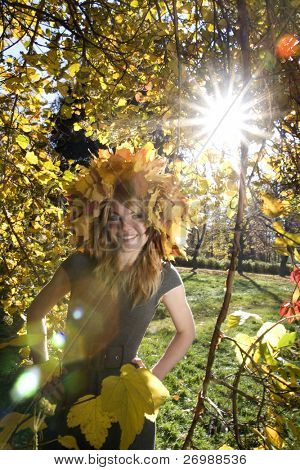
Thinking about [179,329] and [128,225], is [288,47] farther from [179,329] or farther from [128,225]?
[179,329]

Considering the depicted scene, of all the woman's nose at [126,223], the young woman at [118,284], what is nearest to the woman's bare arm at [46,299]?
the young woman at [118,284]

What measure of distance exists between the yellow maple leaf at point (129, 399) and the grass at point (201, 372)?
424 millimetres

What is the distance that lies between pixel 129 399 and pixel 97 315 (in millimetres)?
1251

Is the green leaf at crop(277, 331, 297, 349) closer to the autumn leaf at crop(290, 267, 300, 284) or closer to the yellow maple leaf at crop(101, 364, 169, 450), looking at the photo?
the autumn leaf at crop(290, 267, 300, 284)

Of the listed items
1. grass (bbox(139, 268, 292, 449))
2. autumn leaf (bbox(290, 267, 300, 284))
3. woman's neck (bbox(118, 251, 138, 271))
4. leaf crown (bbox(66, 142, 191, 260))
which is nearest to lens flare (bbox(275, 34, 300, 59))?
leaf crown (bbox(66, 142, 191, 260))

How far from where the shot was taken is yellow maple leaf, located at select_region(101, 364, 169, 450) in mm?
580

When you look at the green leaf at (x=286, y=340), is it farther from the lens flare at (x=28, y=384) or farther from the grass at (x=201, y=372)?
the lens flare at (x=28, y=384)

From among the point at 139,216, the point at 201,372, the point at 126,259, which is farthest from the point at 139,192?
the point at 201,372

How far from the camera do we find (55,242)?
3697 millimetres

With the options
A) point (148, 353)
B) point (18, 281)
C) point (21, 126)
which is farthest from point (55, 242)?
point (148, 353)

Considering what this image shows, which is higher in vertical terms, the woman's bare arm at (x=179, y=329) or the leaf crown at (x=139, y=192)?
the leaf crown at (x=139, y=192)

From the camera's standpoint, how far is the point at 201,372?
5.80 m

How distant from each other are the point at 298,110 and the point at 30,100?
5.83ft

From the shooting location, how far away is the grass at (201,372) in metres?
3.86
